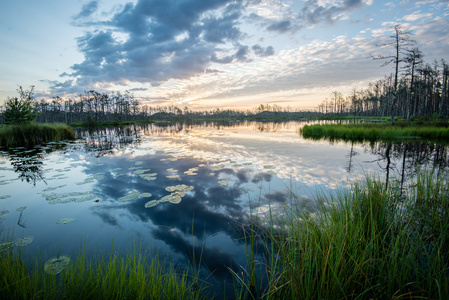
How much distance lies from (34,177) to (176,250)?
25.6 feet

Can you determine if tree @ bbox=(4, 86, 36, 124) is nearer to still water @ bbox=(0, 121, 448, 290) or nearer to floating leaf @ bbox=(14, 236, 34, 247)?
still water @ bbox=(0, 121, 448, 290)

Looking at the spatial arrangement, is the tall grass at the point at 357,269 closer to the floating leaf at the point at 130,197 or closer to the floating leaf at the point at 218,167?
the floating leaf at the point at 130,197

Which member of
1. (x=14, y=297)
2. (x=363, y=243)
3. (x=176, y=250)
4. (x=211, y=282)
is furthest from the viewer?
(x=176, y=250)

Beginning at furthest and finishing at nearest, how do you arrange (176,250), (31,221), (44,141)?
1. (44,141)
2. (31,221)
3. (176,250)

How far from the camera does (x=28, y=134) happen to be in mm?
16828

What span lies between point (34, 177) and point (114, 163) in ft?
9.83

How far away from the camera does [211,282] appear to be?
8.74 feet

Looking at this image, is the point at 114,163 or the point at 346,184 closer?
the point at 346,184

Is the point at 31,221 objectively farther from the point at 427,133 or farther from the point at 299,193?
the point at 427,133

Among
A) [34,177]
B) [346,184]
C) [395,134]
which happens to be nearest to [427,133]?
[395,134]

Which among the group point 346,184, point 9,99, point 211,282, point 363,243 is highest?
point 9,99

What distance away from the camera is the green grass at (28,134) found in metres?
15.5

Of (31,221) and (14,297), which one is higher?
(14,297)

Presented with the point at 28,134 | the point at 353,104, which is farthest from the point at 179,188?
the point at 353,104
